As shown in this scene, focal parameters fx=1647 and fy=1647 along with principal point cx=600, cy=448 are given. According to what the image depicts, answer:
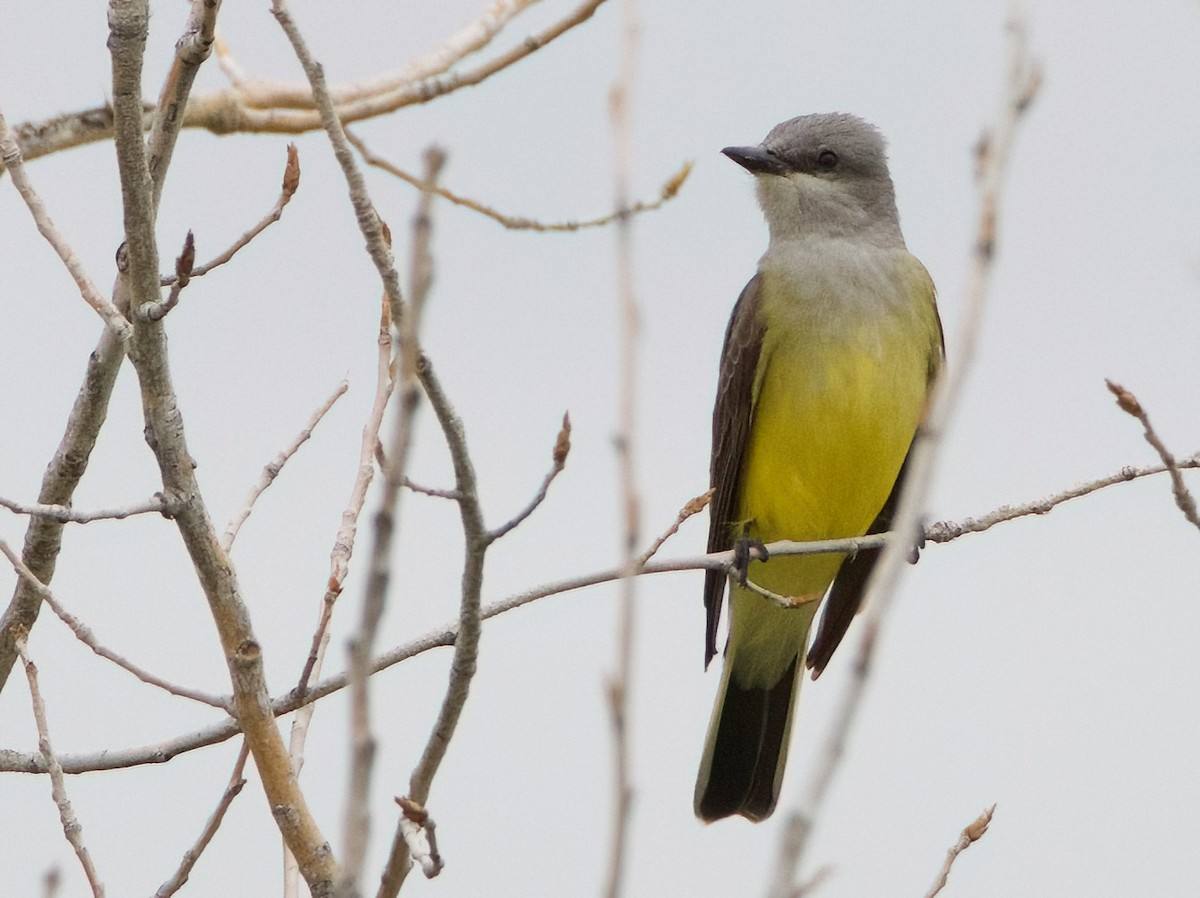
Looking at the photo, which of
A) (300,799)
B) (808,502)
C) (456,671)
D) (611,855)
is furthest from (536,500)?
(808,502)

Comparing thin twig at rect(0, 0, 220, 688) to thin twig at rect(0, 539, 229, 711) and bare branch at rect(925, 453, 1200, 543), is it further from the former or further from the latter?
bare branch at rect(925, 453, 1200, 543)

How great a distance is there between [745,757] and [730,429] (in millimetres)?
1489

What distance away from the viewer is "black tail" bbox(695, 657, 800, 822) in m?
7.23

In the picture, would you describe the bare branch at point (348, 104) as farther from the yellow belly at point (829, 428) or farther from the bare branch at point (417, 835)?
the bare branch at point (417, 835)

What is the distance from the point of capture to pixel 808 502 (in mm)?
6695

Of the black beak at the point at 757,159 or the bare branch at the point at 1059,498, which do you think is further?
the black beak at the point at 757,159

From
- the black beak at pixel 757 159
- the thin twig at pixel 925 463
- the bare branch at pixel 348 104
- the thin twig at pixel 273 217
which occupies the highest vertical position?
the black beak at pixel 757 159

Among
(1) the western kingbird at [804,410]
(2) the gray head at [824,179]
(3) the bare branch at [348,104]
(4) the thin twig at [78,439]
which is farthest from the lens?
(2) the gray head at [824,179]

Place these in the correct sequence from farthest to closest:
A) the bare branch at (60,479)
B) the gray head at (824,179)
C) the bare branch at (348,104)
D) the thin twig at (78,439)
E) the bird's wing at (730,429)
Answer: the gray head at (824,179) → the bird's wing at (730,429) → the bare branch at (348,104) → the bare branch at (60,479) → the thin twig at (78,439)

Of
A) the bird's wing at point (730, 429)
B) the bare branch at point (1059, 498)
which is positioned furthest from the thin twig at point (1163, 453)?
the bird's wing at point (730, 429)

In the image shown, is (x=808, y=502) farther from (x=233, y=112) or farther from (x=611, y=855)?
(x=611, y=855)

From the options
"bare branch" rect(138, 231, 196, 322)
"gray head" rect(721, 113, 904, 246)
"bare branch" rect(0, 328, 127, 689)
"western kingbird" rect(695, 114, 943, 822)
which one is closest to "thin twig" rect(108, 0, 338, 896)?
"bare branch" rect(138, 231, 196, 322)

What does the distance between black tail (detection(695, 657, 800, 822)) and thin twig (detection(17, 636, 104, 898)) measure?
3.99m

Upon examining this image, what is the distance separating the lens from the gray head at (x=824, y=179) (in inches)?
290
